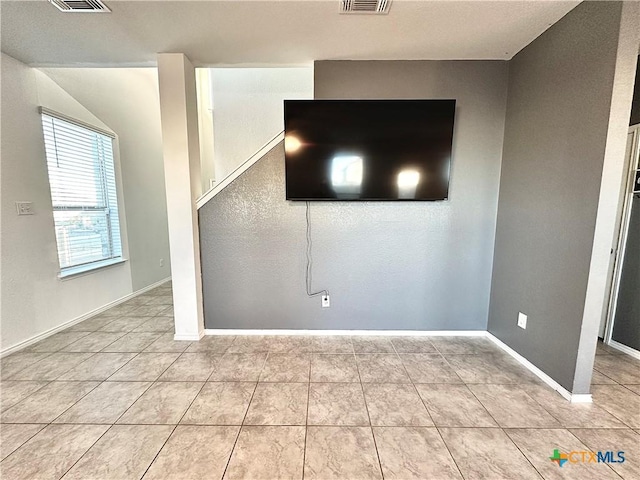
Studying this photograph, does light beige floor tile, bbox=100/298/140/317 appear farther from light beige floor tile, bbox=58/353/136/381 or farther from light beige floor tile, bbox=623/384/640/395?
light beige floor tile, bbox=623/384/640/395

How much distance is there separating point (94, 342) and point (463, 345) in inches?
141

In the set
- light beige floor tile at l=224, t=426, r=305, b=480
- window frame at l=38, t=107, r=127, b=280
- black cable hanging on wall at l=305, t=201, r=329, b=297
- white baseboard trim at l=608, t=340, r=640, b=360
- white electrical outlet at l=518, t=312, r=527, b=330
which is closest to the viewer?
light beige floor tile at l=224, t=426, r=305, b=480

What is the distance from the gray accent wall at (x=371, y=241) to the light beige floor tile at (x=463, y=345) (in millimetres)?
120

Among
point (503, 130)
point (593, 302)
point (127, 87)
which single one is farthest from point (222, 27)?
point (593, 302)

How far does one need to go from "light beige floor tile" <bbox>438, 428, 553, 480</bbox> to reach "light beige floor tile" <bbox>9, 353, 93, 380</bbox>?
2.83 metres

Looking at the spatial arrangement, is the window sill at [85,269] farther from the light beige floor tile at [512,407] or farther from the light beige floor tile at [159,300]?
the light beige floor tile at [512,407]

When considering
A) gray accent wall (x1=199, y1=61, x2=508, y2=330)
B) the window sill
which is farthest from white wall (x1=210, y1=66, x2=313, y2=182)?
the window sill

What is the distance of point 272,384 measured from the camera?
1.85 meters

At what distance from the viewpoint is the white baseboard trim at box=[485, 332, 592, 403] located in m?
1.67

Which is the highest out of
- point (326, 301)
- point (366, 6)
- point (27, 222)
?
point (366, 6)

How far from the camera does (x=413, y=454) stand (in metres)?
1.32

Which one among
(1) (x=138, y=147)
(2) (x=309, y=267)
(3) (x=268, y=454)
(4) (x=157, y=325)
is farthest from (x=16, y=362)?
(1) (x=138, y=147)

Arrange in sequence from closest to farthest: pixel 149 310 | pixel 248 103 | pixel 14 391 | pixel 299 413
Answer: pixel 299 413 < pixel 14 391 < pixel 149 310 < pixel 248 103

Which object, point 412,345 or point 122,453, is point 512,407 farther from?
point 122,453
